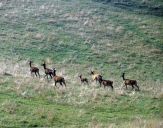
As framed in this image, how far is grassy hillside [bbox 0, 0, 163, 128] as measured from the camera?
71.9 ft

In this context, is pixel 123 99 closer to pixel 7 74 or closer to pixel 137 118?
pixel 137 118

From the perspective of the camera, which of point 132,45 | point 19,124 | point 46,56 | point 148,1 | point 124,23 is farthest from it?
point 148,1

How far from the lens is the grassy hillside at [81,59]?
21906mm

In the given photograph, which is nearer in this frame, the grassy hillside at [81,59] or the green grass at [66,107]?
the green grass at [66,107]

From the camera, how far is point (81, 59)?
39250 mm

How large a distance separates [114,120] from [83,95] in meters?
3.90

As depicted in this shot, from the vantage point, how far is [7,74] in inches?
1129

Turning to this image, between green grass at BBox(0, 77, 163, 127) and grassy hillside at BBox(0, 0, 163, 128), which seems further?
grassy hillside at BBox(0, 0, 163, 128)

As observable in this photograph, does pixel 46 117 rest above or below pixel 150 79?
above

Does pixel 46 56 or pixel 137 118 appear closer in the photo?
pixel 137 118

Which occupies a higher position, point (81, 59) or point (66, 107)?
point (66, 107)

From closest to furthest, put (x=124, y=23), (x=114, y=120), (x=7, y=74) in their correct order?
(x=114, y=120) < (x=7, y=74) < (x=124, y=23)

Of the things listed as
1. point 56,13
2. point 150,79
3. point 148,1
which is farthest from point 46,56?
point 148,1

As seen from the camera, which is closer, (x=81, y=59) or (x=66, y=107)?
(x=66, y=107)
